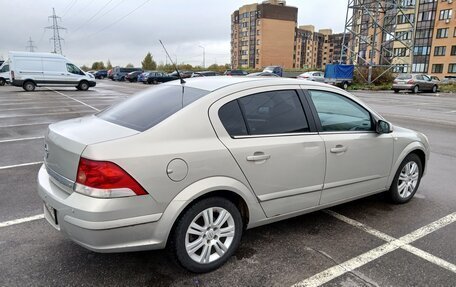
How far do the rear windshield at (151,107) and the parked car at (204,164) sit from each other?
0.02m

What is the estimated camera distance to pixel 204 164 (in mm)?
2859

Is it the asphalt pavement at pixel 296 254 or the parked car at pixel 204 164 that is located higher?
the parked car at pixel 204 164

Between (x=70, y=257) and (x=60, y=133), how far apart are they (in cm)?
111

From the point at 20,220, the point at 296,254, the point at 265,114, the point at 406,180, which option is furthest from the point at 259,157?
the point at 20,220

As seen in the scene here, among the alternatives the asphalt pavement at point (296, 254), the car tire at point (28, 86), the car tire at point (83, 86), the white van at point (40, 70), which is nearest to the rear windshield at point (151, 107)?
the asphalt pavement at point (296, 254)

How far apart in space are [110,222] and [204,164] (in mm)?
794

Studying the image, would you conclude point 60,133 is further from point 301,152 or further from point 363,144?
point 363,144

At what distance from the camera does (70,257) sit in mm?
3283

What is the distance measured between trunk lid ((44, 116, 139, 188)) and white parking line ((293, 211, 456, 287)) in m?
1.88

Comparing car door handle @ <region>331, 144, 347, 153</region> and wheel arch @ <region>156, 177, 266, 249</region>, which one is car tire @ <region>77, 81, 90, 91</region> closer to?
car door handle @ <region>331, 144, 347, 153</region>

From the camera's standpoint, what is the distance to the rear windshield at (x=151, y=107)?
3090mm

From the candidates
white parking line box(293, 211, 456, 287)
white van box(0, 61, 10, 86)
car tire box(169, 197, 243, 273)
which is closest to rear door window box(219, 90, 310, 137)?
car tire box(169, 197, 243, 273)

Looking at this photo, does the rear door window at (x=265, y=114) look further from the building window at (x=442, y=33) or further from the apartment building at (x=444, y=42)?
the building window at (x=442, y=33)

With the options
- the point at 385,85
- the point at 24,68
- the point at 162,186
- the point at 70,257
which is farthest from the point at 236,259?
the point at 385,85
